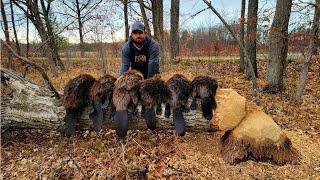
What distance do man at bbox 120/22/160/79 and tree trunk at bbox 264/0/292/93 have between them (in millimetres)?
3813

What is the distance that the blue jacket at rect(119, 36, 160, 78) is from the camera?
5477 millimetres

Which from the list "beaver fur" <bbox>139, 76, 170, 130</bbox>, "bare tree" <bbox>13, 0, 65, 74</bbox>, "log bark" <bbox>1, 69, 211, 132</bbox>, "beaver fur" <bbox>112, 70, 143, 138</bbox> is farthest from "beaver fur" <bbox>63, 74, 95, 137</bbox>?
"bare tree" <bbox>13, 0, 65, 74</bbox>

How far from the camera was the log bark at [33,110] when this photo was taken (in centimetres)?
464

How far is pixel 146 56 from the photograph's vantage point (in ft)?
18.5

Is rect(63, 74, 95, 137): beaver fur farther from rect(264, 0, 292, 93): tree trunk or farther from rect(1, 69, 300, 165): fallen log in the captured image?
rect(264, 0, 292, 93): tree trunk

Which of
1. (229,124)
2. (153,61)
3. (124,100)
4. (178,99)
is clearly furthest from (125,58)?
(229,124)

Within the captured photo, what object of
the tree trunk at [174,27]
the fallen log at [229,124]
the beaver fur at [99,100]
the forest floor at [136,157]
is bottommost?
the forest floor at [136,157]

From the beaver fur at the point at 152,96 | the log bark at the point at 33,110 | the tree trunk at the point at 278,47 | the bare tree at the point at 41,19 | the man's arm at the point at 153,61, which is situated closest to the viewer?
the beaver fur at the point at 152,96

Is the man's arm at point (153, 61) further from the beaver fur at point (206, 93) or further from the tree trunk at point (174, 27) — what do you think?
the tree trunk at point (174, 27)

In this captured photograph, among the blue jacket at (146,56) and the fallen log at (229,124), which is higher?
the blue jacket at (146,56)

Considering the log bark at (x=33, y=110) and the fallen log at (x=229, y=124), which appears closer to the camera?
the fallen log at (x=229, y=124)

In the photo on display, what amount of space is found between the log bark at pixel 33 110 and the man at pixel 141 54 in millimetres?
1278

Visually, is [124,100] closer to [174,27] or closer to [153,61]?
[153,61]

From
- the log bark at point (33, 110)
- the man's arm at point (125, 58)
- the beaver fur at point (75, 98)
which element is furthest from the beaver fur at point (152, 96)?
the man's arm at point (125, 58)
